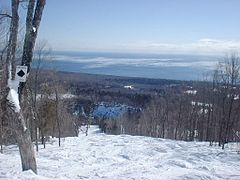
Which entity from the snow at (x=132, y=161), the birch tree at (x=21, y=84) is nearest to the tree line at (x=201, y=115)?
the snow at (x=132, y=161)

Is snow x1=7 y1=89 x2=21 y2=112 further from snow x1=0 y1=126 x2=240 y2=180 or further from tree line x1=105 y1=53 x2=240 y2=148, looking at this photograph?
tree line x1=105 y1=53 x2=240 y2=148

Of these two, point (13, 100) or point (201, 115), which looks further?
point (201, 115)

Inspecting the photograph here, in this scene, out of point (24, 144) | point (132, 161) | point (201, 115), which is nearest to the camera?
point (24, 144)

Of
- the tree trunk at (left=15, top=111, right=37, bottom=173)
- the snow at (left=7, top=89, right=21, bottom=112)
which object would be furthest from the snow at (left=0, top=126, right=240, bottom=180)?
the snow at (left=7, top=89, right=21, bottom=112)

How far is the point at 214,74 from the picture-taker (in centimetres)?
3609

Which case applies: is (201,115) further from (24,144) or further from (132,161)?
(24,144)

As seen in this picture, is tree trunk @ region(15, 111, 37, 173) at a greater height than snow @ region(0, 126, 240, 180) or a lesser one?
greater

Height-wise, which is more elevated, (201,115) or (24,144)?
(24,144)

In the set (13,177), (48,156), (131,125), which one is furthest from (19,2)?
(131,125)

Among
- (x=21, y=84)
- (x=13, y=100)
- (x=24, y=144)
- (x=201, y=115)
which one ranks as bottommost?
(x=201, y=115)

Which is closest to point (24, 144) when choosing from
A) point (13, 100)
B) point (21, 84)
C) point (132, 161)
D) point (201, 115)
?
point (13, 100)

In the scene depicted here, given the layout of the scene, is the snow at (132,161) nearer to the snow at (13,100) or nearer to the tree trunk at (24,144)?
the tree trunk at (24,144)

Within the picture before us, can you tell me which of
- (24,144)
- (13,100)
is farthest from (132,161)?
(13,100)

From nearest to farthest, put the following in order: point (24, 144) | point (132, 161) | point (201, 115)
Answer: point (24, 144), point (132, 161), point (201, 115)
